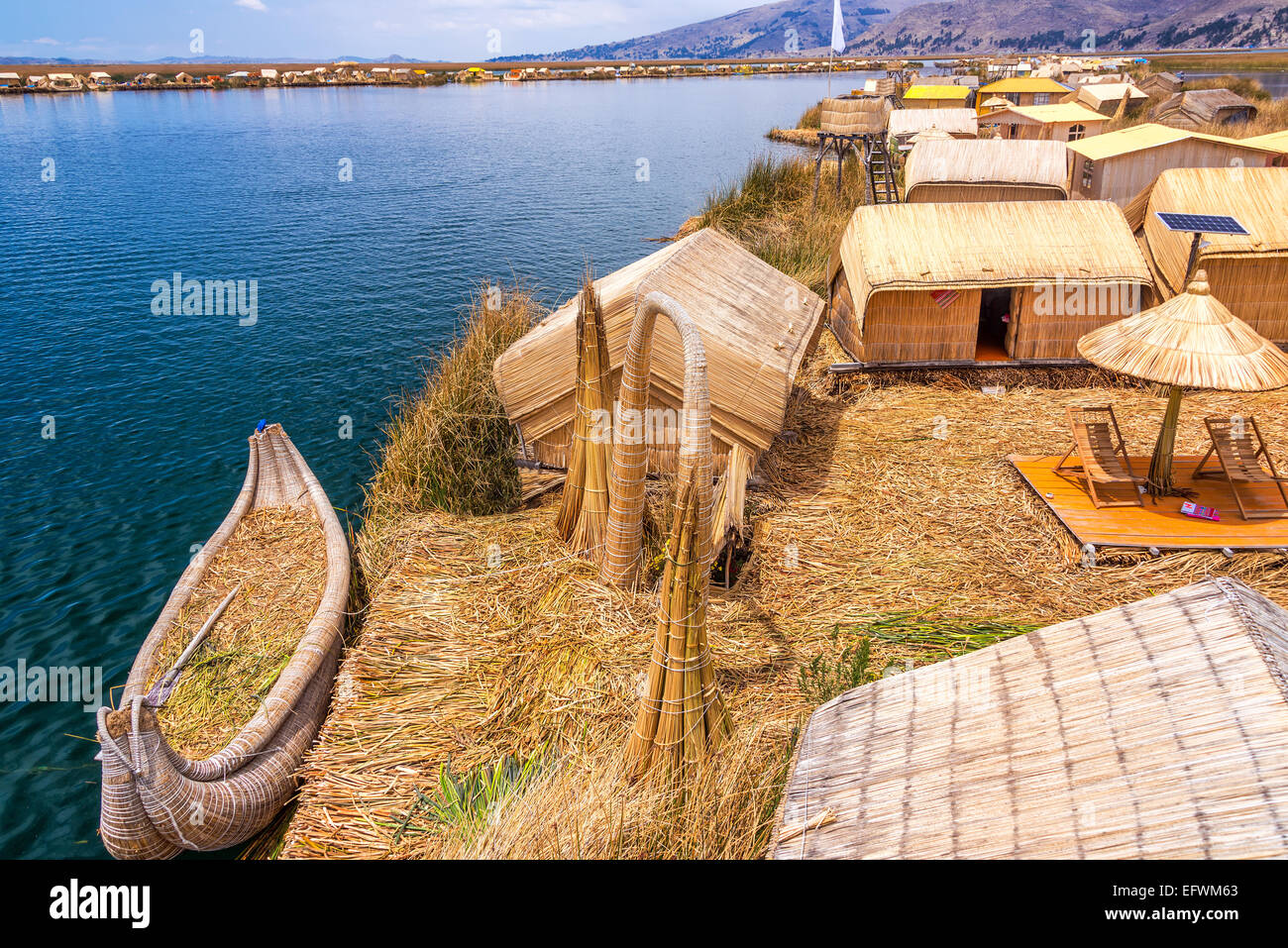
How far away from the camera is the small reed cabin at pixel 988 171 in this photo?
18359 millimetres

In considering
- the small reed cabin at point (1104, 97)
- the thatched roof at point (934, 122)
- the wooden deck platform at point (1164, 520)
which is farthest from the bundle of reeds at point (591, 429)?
the small reed cabin at point (1104, 97)

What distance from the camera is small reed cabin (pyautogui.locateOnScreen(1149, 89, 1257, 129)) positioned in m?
37.3

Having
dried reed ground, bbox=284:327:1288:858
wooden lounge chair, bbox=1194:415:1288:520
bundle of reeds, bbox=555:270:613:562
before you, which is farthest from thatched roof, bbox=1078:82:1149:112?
bundle of reeds, bbox=555:270:613:562

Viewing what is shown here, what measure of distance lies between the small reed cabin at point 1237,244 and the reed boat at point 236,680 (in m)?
13.2

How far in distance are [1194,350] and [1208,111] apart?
40537mm

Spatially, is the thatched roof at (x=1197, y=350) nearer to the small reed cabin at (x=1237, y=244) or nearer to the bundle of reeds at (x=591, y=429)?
the bundle of reeds at (x=591, y=429)

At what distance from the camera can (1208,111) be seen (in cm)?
3781

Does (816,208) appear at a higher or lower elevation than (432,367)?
higher

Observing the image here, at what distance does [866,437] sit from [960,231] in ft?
13.3

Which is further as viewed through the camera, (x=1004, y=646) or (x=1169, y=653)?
(x=1004, y=646)

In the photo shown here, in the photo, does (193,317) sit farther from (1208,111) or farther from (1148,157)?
(1208,111)
